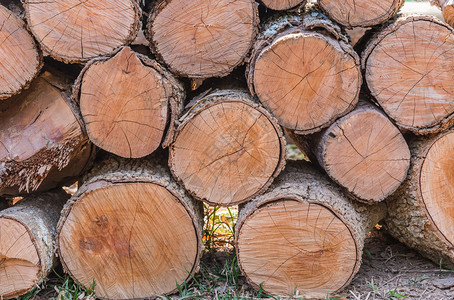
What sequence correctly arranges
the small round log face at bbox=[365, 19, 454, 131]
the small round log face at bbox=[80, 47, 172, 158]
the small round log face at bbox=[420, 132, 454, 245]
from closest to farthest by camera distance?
the small round log face at bbox=[80, 47, 172, 158] < the small round log face at bbox=[365, 19, 454, 131] < the small round log face at bbox=[420, 132, 454, 245]

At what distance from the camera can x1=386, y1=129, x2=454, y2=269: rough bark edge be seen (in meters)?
2.61

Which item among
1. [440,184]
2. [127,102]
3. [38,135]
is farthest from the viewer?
[440,184]

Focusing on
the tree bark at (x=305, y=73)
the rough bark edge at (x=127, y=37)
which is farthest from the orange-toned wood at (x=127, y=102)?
the tree bark at (x=305, y=73)

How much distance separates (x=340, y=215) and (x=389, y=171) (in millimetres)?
382

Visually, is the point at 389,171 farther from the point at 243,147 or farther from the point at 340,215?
the point at 243,147

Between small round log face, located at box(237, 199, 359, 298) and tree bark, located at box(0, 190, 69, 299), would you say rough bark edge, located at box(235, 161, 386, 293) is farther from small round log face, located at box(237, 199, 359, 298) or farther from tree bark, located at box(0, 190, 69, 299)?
tree bark, located at box(0, 190, 69, 299)

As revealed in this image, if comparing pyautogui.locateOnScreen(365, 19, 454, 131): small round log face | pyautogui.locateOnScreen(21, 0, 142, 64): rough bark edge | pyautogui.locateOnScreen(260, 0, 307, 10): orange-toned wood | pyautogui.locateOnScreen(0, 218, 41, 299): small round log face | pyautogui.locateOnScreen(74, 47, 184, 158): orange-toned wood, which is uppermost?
pyautogui.locateOnScreen(21, 0, 142, 64): rough bark edge

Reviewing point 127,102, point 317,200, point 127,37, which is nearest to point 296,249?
point 317,200

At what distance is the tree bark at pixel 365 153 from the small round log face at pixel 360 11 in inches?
17.2

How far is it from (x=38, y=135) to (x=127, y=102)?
20.9 inches

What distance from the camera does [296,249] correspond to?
8.25 ft

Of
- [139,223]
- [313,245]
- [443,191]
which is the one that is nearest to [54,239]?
[139,223]

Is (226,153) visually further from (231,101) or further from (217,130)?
(231,101)

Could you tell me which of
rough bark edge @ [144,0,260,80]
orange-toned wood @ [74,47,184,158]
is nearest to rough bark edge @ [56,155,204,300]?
orange-toned wood @ [74,47,184,158]
